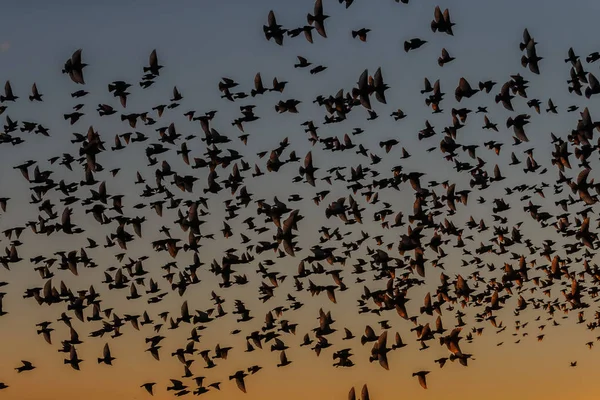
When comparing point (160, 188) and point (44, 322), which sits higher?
point (160, 188)

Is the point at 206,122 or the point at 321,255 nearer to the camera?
the point at 321,255

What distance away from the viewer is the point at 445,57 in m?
28.4

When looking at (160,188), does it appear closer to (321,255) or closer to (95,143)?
(95,143)

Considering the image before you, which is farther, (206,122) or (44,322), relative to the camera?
(44,322)

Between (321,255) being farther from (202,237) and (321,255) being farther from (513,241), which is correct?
(513,241)

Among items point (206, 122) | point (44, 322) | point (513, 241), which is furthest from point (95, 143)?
point (513, 241)

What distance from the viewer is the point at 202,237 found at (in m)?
33.7

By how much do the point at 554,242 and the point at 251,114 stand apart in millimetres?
13435

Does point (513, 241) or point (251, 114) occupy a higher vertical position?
point (251, 114)

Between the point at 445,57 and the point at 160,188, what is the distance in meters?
12.0

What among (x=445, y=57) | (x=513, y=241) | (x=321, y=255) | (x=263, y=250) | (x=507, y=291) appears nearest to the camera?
(x=445, y=57)

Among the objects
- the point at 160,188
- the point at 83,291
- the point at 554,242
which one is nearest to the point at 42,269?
the point at 83,291

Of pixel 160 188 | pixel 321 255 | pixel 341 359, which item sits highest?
pixel 160 188

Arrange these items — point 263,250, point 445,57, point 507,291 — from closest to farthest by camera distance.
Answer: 1. point 445,57
2. point 263,250
3. point 507,291
